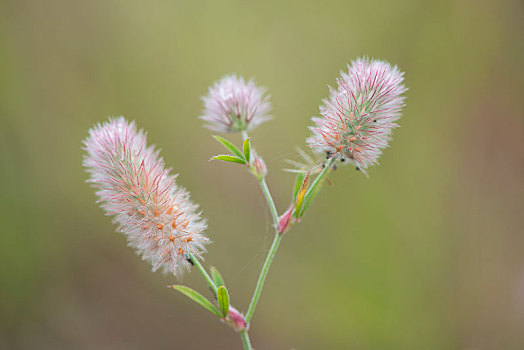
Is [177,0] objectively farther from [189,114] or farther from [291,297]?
[291,297]

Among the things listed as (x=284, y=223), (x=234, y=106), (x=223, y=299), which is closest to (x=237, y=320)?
(x=223, y=299)

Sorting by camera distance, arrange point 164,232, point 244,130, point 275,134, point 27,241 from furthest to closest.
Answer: point 275,134
point 27,241
point 244,130
point 164,232

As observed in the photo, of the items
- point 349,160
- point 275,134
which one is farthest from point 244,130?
point 275,134

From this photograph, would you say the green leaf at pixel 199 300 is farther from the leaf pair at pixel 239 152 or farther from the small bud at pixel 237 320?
the leaf pair at pixel 239 152

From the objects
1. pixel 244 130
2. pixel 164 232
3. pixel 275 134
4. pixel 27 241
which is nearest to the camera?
pixel 164 232

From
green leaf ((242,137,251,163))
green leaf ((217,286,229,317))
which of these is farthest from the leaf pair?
green leaf ((217,286,229,317))
